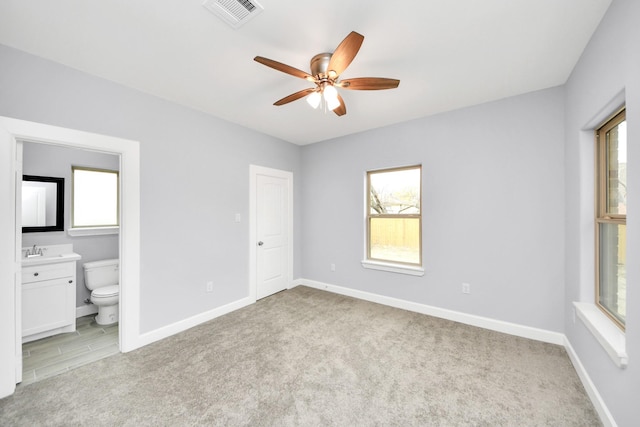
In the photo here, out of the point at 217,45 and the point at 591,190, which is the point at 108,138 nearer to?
the point at 217,45

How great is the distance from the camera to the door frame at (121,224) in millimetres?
1826

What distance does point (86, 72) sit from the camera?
A: 220 cm

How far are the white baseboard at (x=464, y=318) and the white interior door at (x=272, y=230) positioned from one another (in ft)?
3.01

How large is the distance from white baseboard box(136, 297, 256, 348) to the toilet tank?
1.15 m

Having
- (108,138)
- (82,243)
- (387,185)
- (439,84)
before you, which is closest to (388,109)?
(439,84)

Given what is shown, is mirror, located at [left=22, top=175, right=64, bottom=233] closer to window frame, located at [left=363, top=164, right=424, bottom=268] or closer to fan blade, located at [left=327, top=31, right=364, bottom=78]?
fan blade, located at [left=327, top=31, right=364, bottom=78]

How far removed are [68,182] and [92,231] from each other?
69 centimetres

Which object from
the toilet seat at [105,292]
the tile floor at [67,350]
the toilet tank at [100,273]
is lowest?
the tile floor at [67,350]

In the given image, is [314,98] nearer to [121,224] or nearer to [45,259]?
[121,224]

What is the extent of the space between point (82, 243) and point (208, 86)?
278 cm

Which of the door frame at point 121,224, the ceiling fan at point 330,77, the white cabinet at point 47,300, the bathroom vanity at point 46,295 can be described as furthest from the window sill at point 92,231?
the ceiling fan at point 330,77

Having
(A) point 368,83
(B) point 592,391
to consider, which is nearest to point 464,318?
(B) point 592,391

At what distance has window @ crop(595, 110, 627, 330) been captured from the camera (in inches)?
65.9

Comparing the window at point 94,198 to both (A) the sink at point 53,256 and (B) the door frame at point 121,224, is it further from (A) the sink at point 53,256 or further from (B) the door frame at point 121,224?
(B) the door frame at point 121,224
